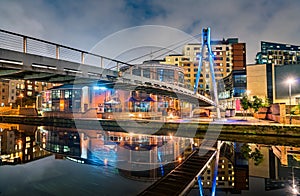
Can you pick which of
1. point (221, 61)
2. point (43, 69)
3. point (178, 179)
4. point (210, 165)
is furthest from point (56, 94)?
point (221, 61)

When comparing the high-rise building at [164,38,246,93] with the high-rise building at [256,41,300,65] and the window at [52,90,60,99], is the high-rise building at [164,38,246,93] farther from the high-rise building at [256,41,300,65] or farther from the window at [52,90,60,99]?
the window at [52,90,60,99]

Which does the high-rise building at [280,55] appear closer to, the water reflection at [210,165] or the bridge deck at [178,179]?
the water reflection at [210,165]

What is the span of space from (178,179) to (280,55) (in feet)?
431

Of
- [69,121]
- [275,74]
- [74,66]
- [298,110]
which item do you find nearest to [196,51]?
[275,74]

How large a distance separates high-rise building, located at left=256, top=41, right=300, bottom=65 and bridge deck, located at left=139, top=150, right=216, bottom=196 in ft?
396

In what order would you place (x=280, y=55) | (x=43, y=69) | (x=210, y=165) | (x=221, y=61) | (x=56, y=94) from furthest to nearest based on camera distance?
1. (x=280, y=55)
2. (x=221, y=61)
3. (x=56, y=94)
4. (x=43, y=69)
5. (x=210, y=165)

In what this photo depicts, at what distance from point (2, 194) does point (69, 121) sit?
21.7 metres

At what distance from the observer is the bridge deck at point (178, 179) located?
20.5ft

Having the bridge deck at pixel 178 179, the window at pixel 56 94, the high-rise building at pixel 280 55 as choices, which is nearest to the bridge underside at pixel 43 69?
the bridge deck at pixel 178 179

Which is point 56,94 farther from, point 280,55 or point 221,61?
point 280,55

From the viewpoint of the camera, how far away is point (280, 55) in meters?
119

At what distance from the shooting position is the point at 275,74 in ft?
155

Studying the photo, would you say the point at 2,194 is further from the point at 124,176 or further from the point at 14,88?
the point at 14,88

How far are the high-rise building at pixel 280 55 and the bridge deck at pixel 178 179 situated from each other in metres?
121
